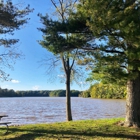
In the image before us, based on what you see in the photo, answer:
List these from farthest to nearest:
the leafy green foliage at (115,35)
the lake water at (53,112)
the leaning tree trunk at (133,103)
Result: the lake water at (53,112), the leaning tree trunk at (133,103), the leafy green foliage at (115,35)

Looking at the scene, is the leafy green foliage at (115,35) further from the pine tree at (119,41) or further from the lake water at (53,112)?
the lake water at (53,112)

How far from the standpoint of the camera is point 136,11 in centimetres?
701

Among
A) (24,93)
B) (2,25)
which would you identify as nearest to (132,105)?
(2,25)

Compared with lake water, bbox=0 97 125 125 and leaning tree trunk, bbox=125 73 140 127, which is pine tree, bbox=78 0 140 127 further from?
lake water, bbox=0 97 125 125

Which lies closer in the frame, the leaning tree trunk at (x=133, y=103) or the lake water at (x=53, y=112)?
the leaning tree trunk at (x=133, y=103)

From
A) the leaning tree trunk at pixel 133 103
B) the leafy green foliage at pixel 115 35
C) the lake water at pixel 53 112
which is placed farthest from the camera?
the lake water at pixel 53 112

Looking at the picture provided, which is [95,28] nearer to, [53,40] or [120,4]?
[120,4]

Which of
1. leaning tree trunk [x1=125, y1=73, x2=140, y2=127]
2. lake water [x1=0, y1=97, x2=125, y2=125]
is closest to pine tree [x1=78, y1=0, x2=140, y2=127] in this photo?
leaning tree trunk [x1=125, y1=73, x2=140, y2=127]

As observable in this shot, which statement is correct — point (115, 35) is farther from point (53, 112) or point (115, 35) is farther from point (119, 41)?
point (53, 112)

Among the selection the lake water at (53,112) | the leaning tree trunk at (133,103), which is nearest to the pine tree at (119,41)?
the leaning tree trunk at (133,103)

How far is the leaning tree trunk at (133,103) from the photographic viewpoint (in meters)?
8.48

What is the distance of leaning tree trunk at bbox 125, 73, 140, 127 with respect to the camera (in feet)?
27.8

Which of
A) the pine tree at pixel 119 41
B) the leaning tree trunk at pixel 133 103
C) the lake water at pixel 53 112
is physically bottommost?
the lake water at pixel 53 112

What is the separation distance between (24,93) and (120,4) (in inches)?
3534
